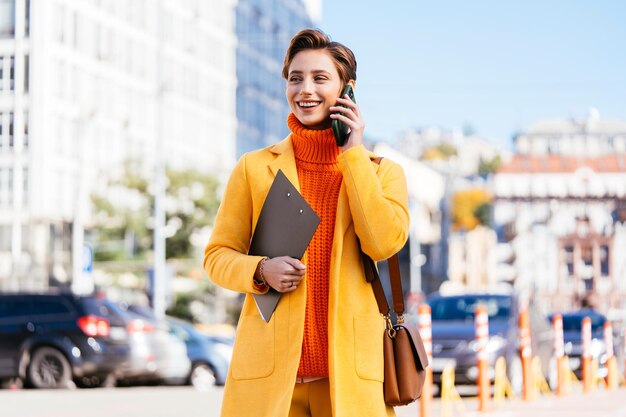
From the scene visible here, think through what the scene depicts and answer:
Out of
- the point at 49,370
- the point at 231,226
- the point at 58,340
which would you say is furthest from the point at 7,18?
the point at 231,226

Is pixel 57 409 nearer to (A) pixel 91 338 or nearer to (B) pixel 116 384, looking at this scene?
(A) pixel 91 338

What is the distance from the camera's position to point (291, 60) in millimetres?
4625

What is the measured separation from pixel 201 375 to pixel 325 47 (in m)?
21.2

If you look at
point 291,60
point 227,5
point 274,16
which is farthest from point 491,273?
point 291,60

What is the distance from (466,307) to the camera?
2292 cm

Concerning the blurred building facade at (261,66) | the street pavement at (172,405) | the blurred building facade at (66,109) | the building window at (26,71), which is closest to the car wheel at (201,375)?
the street pavement at (172,405)

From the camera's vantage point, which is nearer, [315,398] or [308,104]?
[315,398]

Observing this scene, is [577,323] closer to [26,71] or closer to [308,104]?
[308,104]

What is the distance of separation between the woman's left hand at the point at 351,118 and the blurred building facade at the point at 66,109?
5987 cm

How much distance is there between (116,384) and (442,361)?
6.69 metres

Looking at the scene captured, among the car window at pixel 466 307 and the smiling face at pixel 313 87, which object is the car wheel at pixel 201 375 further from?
the smiling face at pixel 313 87

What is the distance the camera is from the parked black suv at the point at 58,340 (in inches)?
906

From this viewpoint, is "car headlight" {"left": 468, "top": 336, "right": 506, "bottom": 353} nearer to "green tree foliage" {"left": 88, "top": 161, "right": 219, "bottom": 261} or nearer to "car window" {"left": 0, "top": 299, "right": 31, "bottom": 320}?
"car window" {"left": 0, "top": 299, "right": 31, "bottom": 320}

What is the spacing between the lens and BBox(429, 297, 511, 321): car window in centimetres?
2259
